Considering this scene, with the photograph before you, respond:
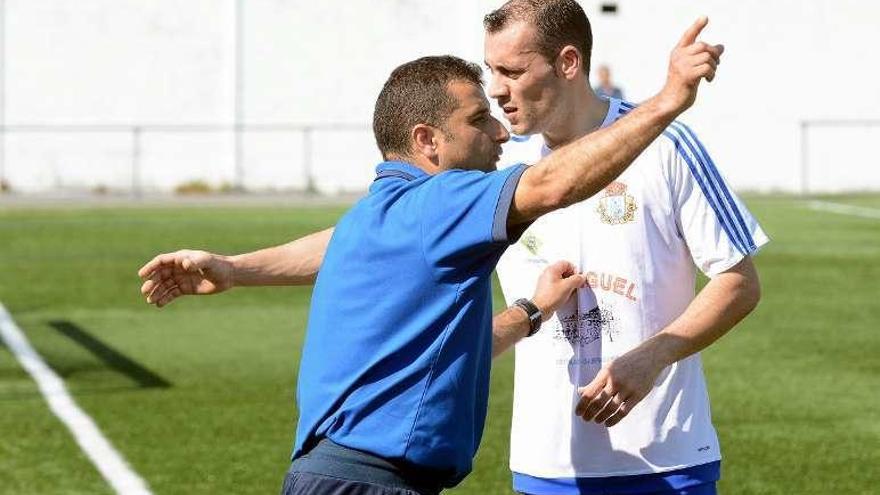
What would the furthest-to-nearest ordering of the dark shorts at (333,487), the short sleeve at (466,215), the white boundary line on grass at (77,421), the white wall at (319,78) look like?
the white wall at (319,78) < the white boundary line on grass at (77,421) < the dark shorts at (333,487) < the short sleeve at (466,215)

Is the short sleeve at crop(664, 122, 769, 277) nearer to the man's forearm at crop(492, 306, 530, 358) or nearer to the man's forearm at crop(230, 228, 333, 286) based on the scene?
the man's forearm at crop(492, 306, 530, 358)

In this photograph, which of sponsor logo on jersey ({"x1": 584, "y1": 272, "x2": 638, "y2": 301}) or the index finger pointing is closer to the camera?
the index finger pointing

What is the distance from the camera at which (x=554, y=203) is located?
14.1ft

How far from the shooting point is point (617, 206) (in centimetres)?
540

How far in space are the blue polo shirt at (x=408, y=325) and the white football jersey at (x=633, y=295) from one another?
0.86m

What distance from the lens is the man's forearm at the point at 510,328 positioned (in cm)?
533

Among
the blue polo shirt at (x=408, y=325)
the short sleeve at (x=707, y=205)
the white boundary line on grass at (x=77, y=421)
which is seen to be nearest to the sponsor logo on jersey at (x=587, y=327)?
the short sleeve at (x=707, y=205)

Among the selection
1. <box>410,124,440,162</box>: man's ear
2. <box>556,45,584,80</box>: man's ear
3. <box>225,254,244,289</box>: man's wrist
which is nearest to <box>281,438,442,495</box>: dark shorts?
<box>410,124,440,162</box>: man's ear

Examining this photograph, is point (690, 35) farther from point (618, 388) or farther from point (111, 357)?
point (111, 357)

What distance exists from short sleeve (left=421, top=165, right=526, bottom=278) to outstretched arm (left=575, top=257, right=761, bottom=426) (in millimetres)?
792

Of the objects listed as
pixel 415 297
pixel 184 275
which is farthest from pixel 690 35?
pixel 184 275

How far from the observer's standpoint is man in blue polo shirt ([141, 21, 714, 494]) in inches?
173

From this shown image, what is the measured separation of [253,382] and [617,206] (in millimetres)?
8336

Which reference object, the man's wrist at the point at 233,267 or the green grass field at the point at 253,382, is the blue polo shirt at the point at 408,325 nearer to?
the man's wrist at the point at 233,267
